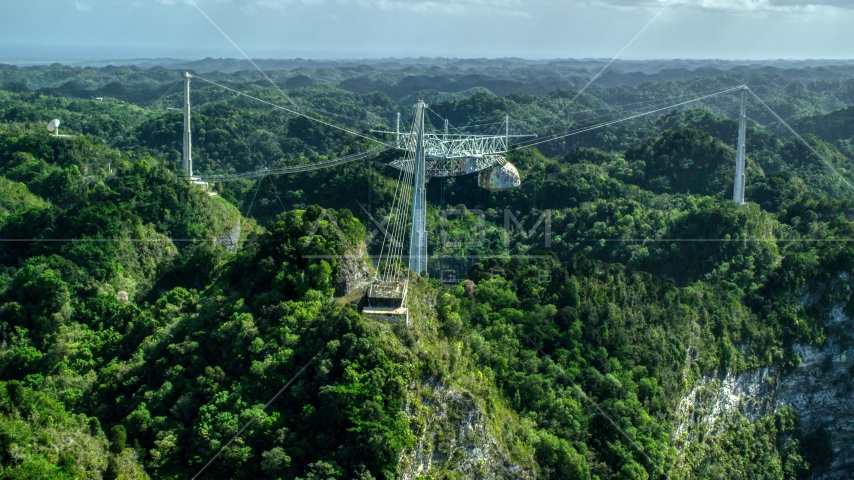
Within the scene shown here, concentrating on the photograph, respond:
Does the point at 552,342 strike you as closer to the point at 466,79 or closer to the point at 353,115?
the point at 353,115

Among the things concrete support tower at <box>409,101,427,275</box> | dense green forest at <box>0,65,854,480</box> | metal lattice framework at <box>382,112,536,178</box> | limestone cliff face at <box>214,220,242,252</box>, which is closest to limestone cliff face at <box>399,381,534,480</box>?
dense green forest at <box>0,65,854,480</box>

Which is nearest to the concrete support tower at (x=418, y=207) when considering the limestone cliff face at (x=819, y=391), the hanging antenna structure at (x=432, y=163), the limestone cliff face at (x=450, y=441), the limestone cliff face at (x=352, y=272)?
the hanging antenna structure at (x=432, y=163)

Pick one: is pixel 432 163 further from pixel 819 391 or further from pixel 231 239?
pixel 819 391

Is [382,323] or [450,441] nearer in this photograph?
[450,441]

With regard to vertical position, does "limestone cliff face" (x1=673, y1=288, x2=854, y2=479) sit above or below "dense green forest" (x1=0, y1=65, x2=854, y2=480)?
below

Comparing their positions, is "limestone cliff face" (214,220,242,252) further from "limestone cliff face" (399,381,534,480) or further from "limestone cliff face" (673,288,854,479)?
"limestone cliff face" (673,288,854,479)

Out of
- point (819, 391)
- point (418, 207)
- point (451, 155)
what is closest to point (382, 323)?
point (418, 207)
